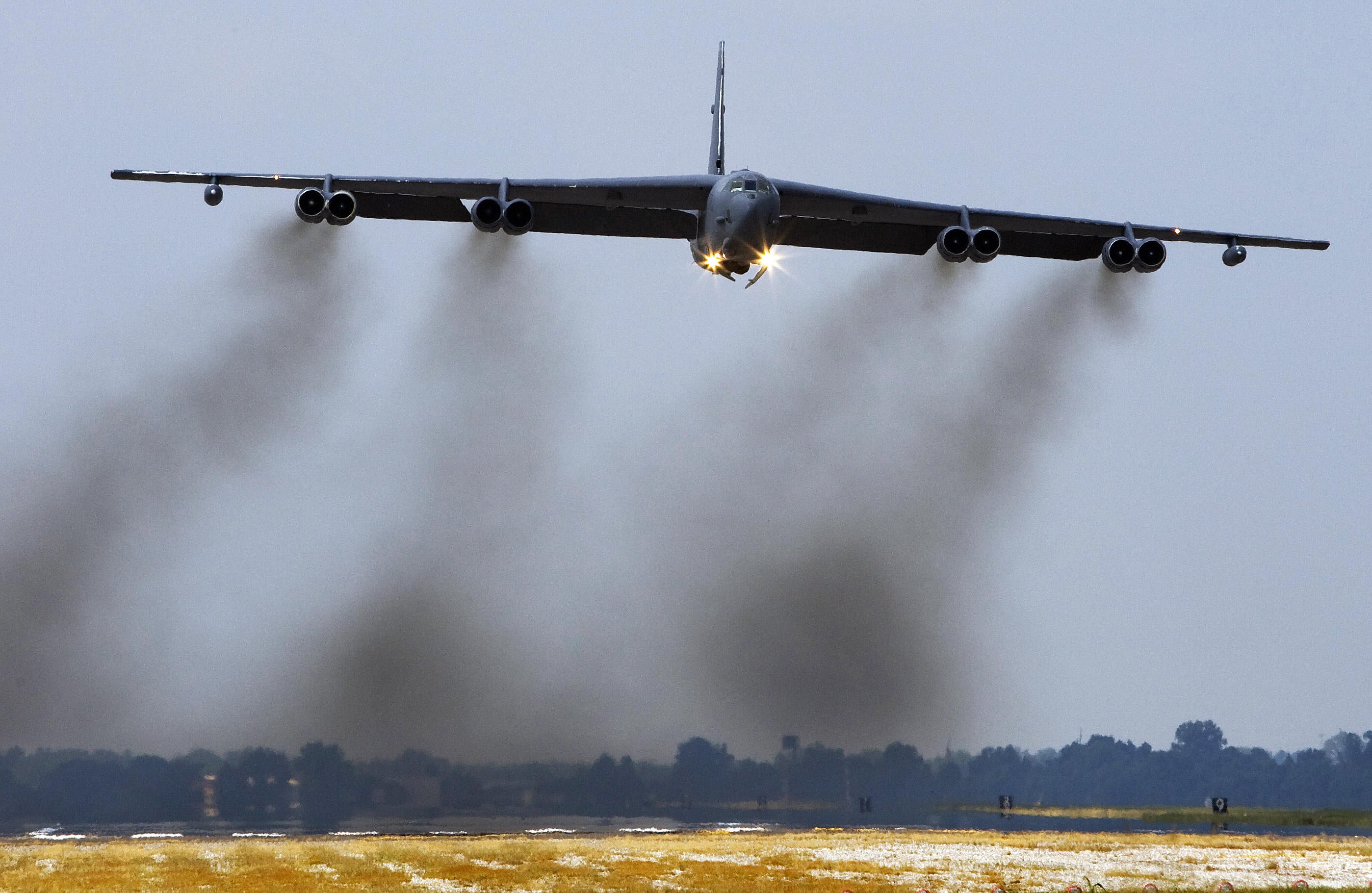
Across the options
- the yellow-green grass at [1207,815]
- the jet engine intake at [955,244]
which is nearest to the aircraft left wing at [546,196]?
the jet engine intake at [955,244]

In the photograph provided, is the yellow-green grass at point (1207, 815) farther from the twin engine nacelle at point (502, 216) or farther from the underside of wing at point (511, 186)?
the twin engine nacelle at point (502, 216)

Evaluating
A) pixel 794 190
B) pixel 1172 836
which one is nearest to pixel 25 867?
pixel 794 190

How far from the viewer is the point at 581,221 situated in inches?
1401

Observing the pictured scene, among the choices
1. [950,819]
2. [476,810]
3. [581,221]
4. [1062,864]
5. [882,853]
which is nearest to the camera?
[581,221]

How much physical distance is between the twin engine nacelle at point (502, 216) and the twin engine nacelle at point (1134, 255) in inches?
580

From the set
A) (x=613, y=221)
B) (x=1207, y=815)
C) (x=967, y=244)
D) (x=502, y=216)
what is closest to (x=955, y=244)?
(x=967, y=244)

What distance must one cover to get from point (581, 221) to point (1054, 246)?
14164 mm

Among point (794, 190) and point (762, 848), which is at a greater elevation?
point (794, 190)

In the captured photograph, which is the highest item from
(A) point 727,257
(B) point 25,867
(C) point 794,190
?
(C) point 794,190

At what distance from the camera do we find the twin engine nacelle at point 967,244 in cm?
3142

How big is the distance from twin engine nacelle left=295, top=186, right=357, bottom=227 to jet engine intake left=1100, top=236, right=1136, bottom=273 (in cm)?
1881

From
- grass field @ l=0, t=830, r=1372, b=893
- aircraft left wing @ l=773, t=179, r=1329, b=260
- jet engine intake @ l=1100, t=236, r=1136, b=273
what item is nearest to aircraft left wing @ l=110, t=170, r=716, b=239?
aircraft left wing @ l=773, t=179, r=1329, b=260

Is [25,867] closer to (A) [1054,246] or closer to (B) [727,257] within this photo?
(B) [727,257]

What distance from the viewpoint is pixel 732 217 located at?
29.8 meters
